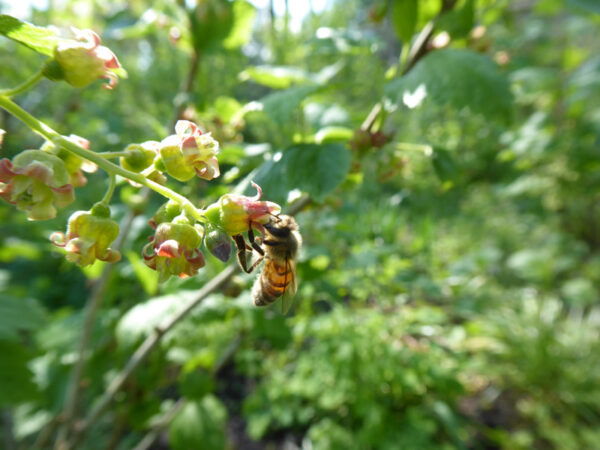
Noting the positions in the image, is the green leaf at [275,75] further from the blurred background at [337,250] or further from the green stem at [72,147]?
the green stem at [72,147]

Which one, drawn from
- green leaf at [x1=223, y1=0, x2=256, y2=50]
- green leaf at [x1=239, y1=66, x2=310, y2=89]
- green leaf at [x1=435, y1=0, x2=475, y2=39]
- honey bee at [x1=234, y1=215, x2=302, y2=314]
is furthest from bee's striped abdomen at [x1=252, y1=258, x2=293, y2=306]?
green leaf at [x1=223, y1=0, x2=256, y2=50]

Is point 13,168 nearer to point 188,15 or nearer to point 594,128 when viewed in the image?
point 188,15

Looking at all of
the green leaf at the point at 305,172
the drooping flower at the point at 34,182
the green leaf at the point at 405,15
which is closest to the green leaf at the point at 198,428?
the green leaf at the point at 305,172

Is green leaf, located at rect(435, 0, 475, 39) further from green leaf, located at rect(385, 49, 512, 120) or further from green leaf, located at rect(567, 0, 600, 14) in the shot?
green leaf, located at rect(567, 0, 600, 14)

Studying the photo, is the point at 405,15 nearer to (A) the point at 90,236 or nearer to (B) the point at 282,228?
(B) the point at 282,228

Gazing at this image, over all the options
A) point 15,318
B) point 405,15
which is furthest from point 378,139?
point 15,318

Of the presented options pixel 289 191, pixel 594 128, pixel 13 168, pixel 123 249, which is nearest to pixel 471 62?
pixel 289 191
